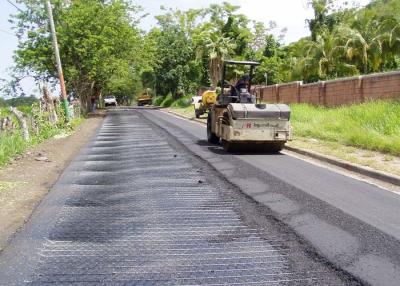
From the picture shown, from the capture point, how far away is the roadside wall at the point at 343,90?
59.5 ft

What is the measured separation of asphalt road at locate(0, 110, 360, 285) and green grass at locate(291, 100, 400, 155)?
5.29m

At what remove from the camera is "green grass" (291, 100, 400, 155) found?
42.7 feet

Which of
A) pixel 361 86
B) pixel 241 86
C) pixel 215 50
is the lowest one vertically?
pixel 361 86

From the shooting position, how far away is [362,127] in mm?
14969

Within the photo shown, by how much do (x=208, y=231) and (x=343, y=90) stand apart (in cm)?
1710

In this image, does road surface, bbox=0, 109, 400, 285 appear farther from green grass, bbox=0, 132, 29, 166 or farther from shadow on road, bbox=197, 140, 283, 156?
shadow on road, bbox=197, 140, 283, 156

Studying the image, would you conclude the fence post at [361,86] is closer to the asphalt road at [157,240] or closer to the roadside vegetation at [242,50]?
the roadside vegetation at [242,50]

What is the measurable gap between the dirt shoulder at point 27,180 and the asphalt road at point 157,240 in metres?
0.24

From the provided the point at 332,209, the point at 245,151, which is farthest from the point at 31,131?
the point at 332,209

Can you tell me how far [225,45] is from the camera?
45.1 m

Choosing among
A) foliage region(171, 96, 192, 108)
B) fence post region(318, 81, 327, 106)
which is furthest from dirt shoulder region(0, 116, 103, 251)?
foliage region(171, 96, 192, 108)

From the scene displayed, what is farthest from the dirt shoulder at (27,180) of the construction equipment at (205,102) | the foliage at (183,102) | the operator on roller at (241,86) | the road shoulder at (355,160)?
the foliage at (183,102)

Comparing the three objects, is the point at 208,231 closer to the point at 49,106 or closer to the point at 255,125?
the point at 255,125

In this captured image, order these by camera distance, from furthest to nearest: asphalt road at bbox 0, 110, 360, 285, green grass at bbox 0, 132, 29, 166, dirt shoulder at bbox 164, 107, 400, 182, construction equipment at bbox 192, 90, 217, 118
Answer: construction equipment at bbox 192, 90, 217, 118 < green grass at bbox 0, 132, 29, 166 < dirt shoulder at bbox 164, 107, 400, 182 < asphalt road at bbox 0, 110, 360, 285
